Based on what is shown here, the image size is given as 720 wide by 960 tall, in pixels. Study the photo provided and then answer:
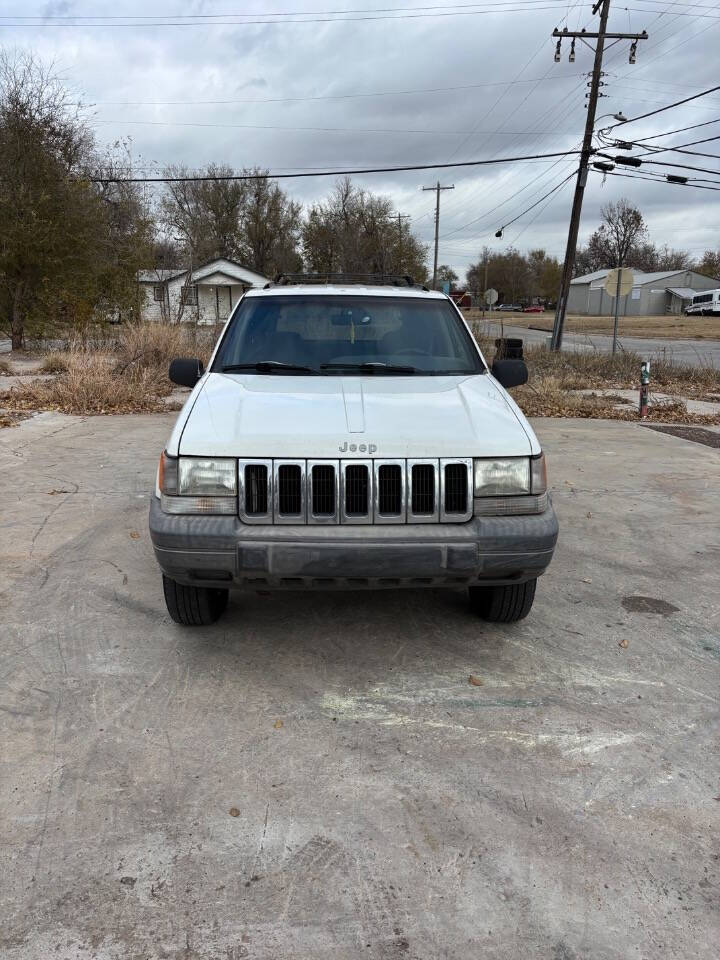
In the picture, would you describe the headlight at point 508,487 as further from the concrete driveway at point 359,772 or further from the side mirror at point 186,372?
the side mirror at point 186,372

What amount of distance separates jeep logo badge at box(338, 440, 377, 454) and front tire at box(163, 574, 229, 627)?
0.99 m

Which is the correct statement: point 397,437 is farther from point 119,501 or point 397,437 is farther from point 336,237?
point 336,237

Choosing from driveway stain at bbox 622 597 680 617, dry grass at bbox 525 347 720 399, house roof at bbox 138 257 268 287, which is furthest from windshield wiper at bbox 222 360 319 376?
house roof at bbox 138 257 268 287

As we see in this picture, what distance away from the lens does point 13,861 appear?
2215 millimetres

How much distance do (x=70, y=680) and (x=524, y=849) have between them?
2.13 meters

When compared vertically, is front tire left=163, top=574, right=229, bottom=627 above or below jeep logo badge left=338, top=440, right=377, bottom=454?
below

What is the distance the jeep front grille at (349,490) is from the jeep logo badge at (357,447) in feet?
0.15

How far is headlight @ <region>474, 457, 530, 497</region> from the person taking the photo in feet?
10.4

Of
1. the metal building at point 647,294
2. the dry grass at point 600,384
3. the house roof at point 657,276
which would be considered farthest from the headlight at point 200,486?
the house roof at point 657,276

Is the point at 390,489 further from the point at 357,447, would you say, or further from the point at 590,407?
the point at 590,407

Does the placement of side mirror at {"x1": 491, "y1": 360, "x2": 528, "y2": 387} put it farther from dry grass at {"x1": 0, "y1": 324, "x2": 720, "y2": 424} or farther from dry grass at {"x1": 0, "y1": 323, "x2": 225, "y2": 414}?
dry grass at {"x1": 0, "y1": 323, "x2": 225, "y2": 414}

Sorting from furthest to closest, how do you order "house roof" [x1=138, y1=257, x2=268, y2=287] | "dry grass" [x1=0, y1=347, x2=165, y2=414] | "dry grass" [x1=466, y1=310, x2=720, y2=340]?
"house roof" [x1=138, y1=257, x2=268, y2=287] → "dry grass" [x1=466, y1=310, x2=720, y2=340] → "dry grass" [x1=0, y1=347, x2=165, y2=414]

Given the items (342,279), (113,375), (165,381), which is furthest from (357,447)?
(165,381)

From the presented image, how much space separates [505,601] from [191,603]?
162cm
